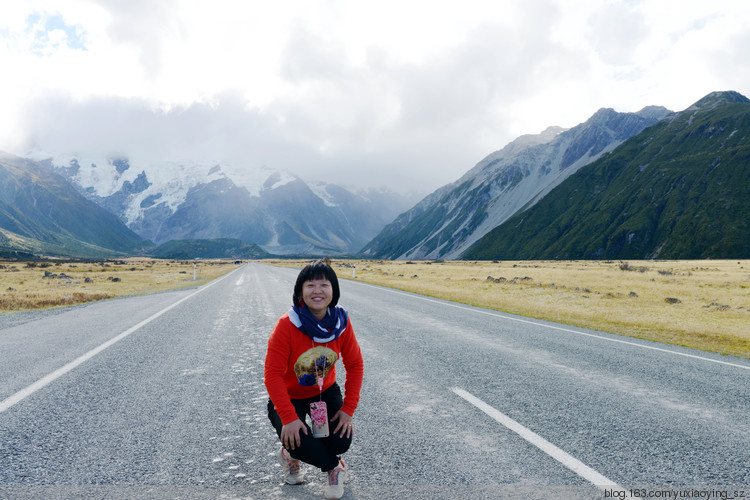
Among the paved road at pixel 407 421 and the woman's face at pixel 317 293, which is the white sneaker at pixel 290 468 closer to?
the paved road at pixel 407 421

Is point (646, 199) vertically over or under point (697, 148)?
under

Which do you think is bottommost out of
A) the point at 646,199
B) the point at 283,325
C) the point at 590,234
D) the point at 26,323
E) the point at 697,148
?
the point at 26,323

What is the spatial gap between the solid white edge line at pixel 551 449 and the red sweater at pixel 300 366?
1998 mm

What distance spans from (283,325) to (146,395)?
344cm

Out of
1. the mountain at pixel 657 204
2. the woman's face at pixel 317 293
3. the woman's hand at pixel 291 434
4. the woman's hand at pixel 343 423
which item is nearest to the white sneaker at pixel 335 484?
the woman's hand at pixel 343 423

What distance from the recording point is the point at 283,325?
351 cm

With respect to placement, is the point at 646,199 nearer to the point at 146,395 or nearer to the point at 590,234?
the point at 590,234

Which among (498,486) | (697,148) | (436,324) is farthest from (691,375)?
(697,148)

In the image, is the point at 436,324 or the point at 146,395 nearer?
the point at 146,395

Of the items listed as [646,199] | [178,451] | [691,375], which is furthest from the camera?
[646,199]

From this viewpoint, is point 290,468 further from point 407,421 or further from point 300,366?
point 407,421

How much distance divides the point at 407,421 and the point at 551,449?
156cm

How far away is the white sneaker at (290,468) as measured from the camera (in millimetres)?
3463

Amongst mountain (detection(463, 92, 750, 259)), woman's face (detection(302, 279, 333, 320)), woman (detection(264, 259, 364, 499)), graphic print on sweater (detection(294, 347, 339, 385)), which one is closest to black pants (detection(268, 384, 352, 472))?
woman (detection(264, 259, 364, 499))
